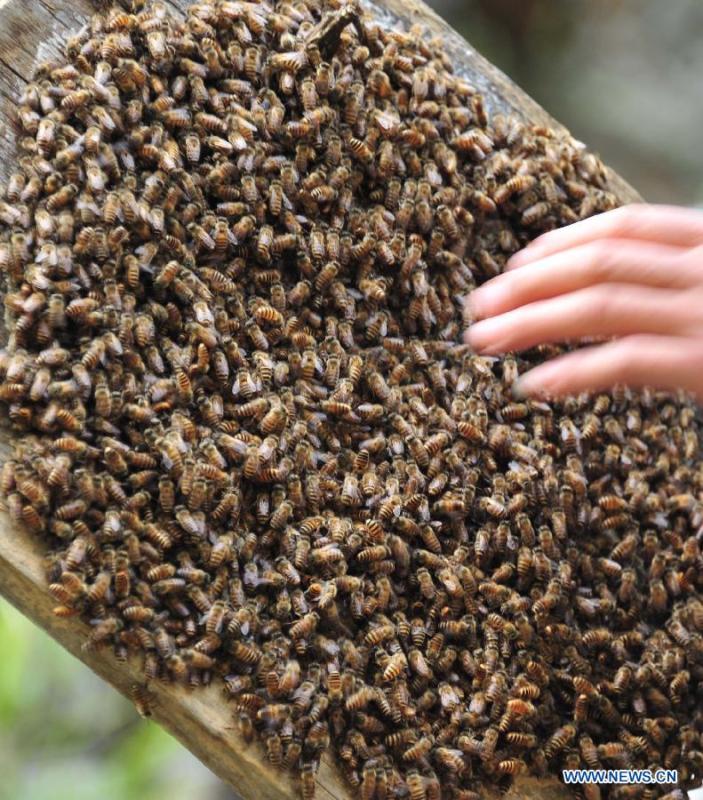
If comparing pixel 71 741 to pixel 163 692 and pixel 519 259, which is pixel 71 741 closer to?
pixel 163 692

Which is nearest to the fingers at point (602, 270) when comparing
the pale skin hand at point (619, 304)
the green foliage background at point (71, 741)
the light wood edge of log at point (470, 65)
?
the pale skin hand at point (619, 304)

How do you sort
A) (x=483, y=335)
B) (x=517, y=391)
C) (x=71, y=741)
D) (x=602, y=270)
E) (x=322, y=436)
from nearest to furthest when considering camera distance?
(x=602, y=270) < (x=483, y=335) < (x=322, y=436) < (x=517, y=391) < (x=71, y=741)

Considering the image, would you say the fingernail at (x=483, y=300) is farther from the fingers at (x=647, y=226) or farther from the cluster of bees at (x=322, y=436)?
the fingers at (x=647, y=226)

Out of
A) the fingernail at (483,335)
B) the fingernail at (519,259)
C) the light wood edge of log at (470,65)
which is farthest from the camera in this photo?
the light wood edge of log at (470,65)

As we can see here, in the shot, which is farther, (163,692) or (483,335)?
(483,335)

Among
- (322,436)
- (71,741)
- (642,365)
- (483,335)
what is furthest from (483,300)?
(71,741)

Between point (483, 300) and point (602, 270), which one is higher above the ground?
A: point (602, 270)
